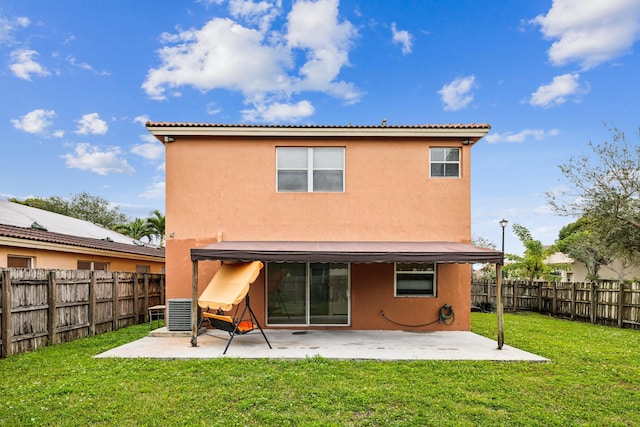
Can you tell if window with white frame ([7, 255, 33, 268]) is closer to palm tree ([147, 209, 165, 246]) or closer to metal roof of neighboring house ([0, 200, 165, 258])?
metal roof of neighboring house ([0, 200, 165, 258])

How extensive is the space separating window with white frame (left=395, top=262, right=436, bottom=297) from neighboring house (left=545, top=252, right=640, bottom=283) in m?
22.7

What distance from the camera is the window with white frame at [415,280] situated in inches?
468

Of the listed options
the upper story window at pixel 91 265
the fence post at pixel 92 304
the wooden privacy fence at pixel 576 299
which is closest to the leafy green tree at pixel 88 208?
the upper story window at pixel 91 265

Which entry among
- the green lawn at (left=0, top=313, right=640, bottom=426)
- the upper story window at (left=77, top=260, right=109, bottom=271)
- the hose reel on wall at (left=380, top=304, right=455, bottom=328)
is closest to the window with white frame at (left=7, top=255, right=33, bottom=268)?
the upper story window at (left=77, top=260, right=109, bottom=271)

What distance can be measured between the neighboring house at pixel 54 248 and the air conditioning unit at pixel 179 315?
5567mm

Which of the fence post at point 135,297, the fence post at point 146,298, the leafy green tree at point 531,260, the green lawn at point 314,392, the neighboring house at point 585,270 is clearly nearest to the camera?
the green lawn at point 314,392

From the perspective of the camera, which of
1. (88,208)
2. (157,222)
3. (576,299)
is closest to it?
(576,299)

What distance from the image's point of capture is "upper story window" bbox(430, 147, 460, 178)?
39.3 feet

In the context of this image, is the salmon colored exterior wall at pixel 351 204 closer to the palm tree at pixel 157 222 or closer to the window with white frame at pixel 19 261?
the window with white frame at pixel 19 261

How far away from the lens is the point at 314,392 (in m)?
6.06

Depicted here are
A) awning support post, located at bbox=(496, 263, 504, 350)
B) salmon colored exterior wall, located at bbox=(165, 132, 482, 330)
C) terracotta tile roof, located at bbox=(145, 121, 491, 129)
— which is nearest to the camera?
awning support post, located at bbox=(496, 263, 504, 350)

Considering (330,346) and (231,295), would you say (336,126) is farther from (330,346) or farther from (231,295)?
(330,346)

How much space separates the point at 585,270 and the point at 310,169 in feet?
104

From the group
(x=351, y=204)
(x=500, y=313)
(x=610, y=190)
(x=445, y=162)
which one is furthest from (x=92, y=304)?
(x=610, y=190)
